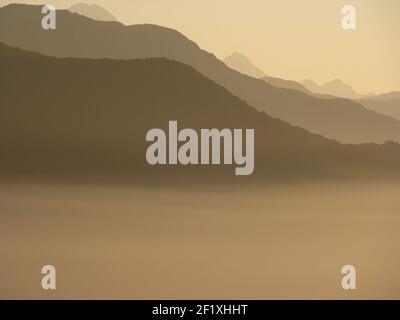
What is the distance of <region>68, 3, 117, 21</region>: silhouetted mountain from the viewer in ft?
7.38

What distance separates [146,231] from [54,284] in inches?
18.9

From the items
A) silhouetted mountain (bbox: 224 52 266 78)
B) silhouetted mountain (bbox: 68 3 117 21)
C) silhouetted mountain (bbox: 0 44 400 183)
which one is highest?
silhouetted mountain (bbox: 68 3 117 21)

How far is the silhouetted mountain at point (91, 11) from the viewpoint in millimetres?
2248

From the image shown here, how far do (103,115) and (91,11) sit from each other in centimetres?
47

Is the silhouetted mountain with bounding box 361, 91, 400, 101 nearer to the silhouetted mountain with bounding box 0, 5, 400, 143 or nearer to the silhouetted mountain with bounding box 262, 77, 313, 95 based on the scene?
the silhouetted mountain with bounding box 0, 5, 400, 143

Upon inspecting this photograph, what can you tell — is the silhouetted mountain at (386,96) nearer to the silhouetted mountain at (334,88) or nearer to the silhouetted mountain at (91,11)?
the silhouetted mountain at (334,88)

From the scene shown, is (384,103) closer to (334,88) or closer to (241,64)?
(334,88)

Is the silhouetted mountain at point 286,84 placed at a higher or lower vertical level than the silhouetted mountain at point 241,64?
lower

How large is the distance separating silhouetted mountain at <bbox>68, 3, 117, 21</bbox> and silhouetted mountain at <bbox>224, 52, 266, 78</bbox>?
0.57 metres

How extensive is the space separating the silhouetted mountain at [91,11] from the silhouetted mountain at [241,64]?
569mm

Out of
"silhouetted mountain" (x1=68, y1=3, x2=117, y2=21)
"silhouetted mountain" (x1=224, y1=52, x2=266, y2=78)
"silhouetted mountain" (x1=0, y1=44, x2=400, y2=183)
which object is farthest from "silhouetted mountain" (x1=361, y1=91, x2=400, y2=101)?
"silhouetted mountain" (x1=68, y1=3, x2=117, y2=21)

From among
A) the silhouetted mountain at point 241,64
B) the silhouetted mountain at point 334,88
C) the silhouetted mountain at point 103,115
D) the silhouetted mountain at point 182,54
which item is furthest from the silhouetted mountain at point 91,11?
the silhouetted mountain at point 334,88

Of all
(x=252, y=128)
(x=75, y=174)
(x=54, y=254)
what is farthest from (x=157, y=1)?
(x=54, y=254)

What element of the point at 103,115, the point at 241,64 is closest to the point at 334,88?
the point at 241,64
